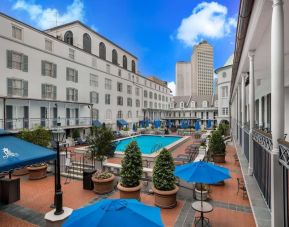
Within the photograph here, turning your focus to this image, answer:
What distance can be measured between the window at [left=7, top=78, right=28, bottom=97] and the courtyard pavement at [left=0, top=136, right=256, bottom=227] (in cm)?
1335

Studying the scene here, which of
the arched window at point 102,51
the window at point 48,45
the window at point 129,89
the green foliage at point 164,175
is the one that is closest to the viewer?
the green foliage at point 164,175

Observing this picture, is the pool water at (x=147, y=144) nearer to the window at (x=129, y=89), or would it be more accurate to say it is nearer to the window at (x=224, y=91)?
the window at (x=129, y=89)

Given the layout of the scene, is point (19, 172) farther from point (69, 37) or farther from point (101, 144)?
point (69, 37)

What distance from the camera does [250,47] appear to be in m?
7.33

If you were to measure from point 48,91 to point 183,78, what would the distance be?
496 ft

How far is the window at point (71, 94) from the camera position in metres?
28.3

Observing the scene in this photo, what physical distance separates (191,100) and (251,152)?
2198 inches

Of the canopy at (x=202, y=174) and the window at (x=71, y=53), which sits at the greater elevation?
the window at (x=71, y=53)

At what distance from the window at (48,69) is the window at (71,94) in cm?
307

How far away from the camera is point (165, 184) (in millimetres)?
8086

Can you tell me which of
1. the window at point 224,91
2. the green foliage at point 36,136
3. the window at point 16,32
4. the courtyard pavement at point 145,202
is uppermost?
the window at point 16,32

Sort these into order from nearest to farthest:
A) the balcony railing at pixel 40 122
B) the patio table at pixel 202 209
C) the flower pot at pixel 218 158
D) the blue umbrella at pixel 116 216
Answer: the blue umbrella at pixel 116 216 → the patio table at pixel 202 209 → the flower pot at pixel 218 158 → the balcony railing at pixel 40 122

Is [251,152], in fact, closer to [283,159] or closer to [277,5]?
[283,159]

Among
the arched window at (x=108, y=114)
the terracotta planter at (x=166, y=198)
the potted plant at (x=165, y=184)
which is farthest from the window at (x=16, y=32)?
the terracotta planter at (x=166, y=198)
